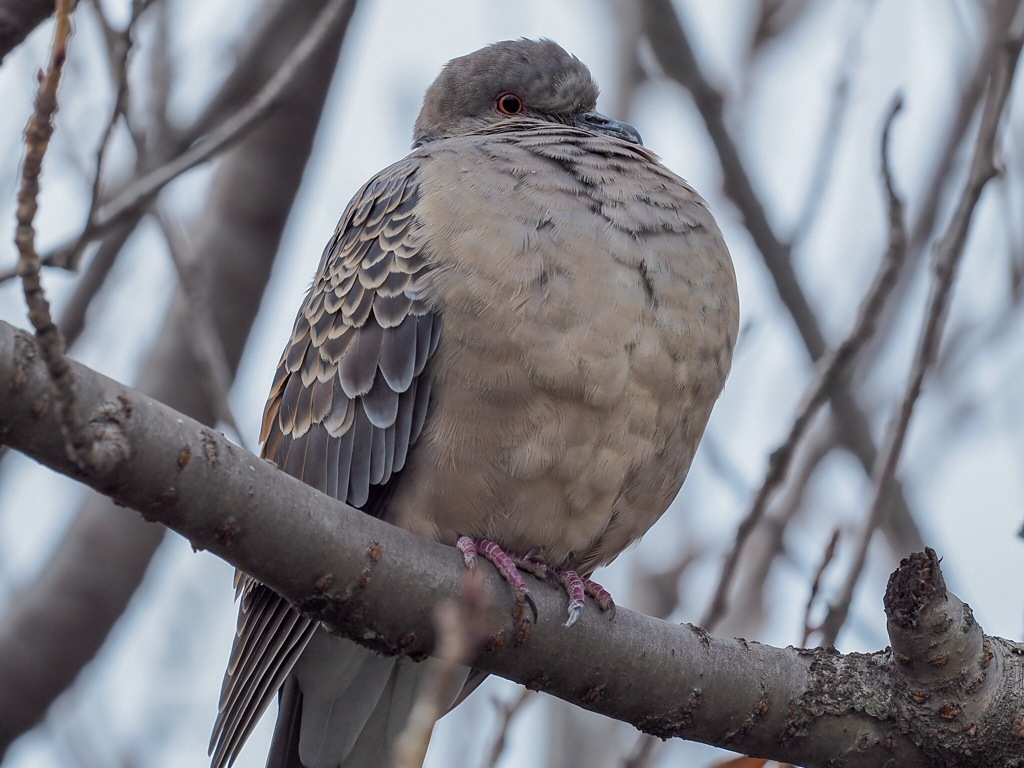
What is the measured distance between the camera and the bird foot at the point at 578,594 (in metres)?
3.15

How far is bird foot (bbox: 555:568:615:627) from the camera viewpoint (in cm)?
315

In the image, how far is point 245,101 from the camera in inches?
207

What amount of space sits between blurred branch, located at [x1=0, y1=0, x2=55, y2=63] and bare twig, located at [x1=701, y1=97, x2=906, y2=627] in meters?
2.38

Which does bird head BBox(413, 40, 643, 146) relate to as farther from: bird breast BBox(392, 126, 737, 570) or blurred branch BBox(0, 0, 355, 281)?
bird breast BBox(392, 126, 737, 570)

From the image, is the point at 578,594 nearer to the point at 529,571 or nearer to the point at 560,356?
the point at 529,571

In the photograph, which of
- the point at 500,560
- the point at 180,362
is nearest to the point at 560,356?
the point at 500,560

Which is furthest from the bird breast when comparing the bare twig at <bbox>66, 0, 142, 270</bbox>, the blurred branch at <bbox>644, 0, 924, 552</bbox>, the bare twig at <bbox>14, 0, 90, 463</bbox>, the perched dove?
the bare twig at <bbox>14, 0, 90, 463</bbox>

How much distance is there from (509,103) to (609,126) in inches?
20.5

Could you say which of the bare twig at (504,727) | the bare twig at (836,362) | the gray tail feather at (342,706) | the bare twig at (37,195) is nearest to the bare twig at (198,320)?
the gray tail feather at (342,706)

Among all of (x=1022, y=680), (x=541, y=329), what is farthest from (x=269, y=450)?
(x=1022, y=680)

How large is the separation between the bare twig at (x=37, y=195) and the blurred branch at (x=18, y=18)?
99 cm

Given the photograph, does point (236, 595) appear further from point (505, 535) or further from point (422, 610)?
point (422, 610)

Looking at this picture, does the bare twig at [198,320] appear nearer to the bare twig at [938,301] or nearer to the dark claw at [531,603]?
the dark claw at [531,603]

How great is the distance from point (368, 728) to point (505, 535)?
92 cm
